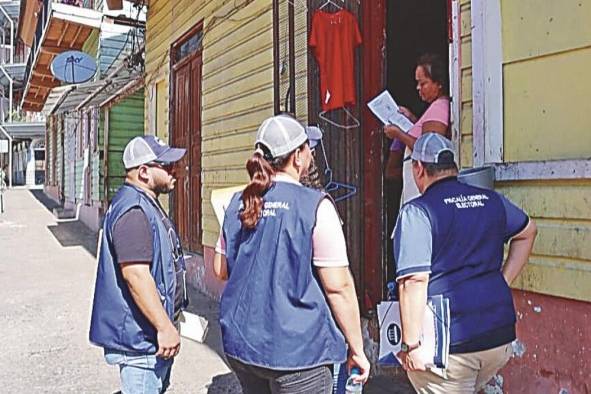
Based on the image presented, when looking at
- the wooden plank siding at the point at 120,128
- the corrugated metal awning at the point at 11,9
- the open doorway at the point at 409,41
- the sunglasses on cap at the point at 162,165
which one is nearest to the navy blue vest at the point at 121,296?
the sunglasses on cap at the point at 162,165

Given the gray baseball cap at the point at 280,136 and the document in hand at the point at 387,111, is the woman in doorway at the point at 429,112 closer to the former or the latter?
the document in hand at the point at 387,111

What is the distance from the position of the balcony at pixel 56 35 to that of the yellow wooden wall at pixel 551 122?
44.9 ft

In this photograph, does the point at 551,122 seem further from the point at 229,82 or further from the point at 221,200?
the point at 229,82

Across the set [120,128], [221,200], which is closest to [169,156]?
[221,200]

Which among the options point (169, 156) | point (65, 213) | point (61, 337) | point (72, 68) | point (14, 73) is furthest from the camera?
point (14, 73)

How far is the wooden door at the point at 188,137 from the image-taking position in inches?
360

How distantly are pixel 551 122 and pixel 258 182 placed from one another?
1.68 meters

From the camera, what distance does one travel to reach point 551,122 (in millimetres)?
3268

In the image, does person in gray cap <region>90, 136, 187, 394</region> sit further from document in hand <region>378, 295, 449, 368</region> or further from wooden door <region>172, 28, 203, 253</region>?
wooden door <region>172, 28, 203, 253</region>

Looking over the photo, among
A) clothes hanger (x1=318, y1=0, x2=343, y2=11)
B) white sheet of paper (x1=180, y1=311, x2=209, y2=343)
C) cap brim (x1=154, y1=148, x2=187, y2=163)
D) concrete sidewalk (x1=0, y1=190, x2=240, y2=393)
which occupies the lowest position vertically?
concrete sidewalk (x1=0, y1=190, x2=240, y2=393)

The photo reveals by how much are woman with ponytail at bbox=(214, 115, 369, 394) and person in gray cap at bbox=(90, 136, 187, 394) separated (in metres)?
0.53

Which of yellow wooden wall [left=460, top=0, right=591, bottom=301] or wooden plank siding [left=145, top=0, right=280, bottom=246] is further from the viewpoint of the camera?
wooden plank siding [left=145, top=0, right=280, bottom=246]

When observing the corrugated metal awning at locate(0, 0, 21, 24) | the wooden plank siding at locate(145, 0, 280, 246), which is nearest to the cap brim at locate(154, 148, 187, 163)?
the wooden plank siding at locate(145, 0, 280, 246)

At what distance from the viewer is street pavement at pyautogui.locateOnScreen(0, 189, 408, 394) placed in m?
5.09
